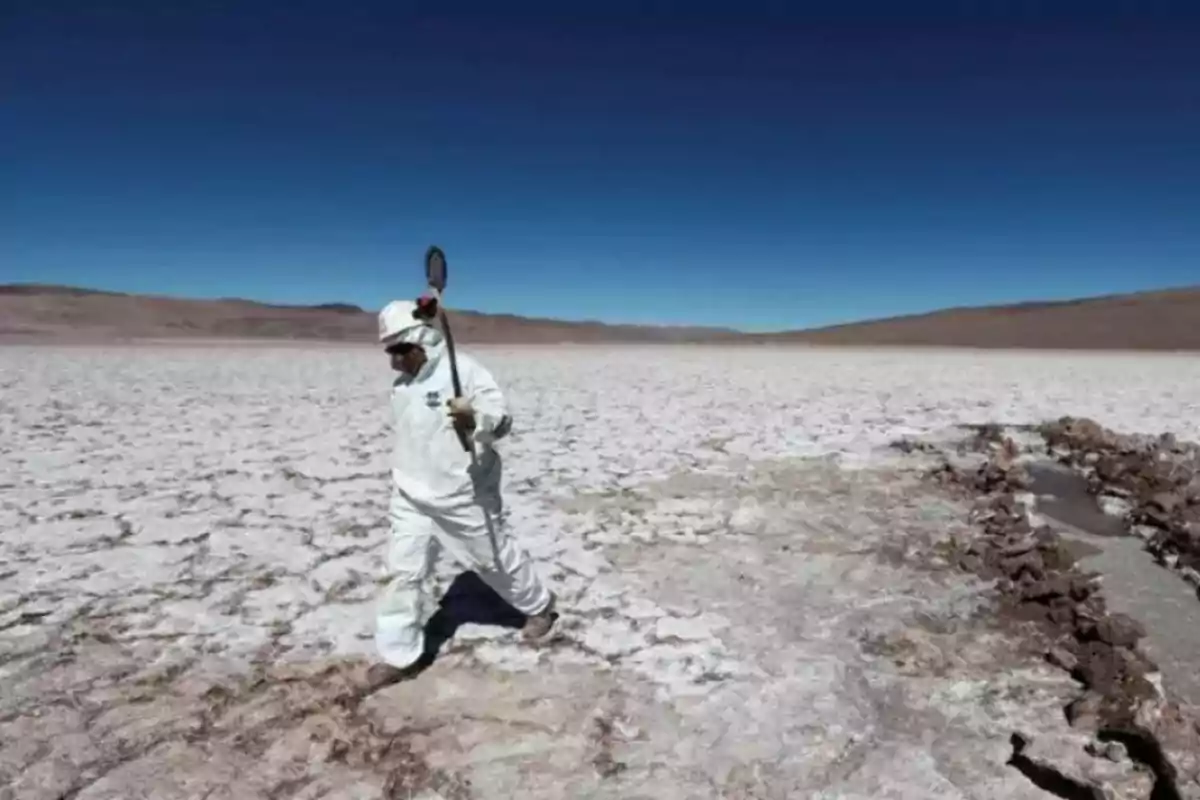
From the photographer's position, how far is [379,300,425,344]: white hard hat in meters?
2.95

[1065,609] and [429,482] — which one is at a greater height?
[429,482]

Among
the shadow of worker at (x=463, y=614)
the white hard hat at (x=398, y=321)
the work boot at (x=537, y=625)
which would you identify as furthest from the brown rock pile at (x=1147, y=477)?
the white hard hat at (x=398, y=321)

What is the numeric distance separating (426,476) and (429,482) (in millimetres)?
25

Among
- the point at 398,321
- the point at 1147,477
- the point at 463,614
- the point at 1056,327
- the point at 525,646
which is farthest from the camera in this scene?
the point at 1056,327

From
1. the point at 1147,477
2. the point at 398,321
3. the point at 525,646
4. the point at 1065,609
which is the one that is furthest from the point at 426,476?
the point at 1147,477

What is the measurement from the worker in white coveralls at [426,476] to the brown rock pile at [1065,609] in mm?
2231

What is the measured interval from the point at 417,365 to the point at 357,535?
2.25 metres

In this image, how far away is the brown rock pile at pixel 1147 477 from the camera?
15.9 feet

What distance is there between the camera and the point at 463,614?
380 cm

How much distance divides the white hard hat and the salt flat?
4.37ft

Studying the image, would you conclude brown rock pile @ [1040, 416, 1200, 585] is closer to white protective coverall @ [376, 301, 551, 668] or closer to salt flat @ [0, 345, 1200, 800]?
salt flat @ [0, 345, 1200, 800]

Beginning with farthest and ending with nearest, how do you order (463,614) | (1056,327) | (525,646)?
(1056,327) → (463,614) → (525,646)

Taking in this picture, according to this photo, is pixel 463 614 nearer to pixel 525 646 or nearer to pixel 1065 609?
pixel 525 646

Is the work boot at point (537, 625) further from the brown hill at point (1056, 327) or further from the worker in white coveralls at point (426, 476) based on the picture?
the brown hill at point (1056, 327)
